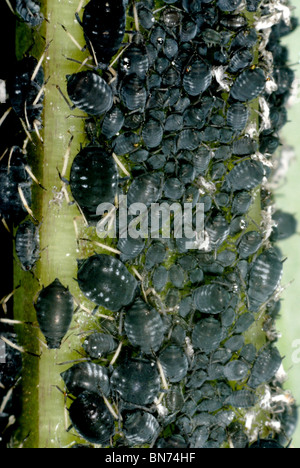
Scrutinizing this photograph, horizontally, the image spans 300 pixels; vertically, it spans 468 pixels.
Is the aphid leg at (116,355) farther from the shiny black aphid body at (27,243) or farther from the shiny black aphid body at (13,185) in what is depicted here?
the shiny black aphid body at (13,185)

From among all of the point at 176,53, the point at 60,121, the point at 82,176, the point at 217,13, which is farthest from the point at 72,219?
the point at 217,13

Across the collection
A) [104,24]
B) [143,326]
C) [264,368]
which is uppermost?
[104,24]

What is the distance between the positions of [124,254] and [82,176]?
0.54 metres

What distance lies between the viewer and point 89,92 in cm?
245

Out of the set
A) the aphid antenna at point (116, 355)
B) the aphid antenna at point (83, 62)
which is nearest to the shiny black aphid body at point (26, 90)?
the aphid antenna at point (83, 62)

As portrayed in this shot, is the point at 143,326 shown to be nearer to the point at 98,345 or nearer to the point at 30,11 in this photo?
the point at 98,345

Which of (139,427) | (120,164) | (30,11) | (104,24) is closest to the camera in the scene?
(104,24)

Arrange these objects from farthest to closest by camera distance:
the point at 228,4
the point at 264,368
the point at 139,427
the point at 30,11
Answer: the point at 264,368 → the point at 228,4 → the point at 139,427 → the point at 30,11

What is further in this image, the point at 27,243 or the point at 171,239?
the point at 171,239

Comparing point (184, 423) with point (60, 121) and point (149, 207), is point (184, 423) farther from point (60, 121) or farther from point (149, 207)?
point (60, 121)

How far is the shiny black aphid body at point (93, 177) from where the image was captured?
251 cm

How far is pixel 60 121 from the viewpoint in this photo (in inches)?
107

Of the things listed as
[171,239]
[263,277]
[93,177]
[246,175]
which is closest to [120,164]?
[93,177]

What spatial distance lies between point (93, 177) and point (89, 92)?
451 millimetres
